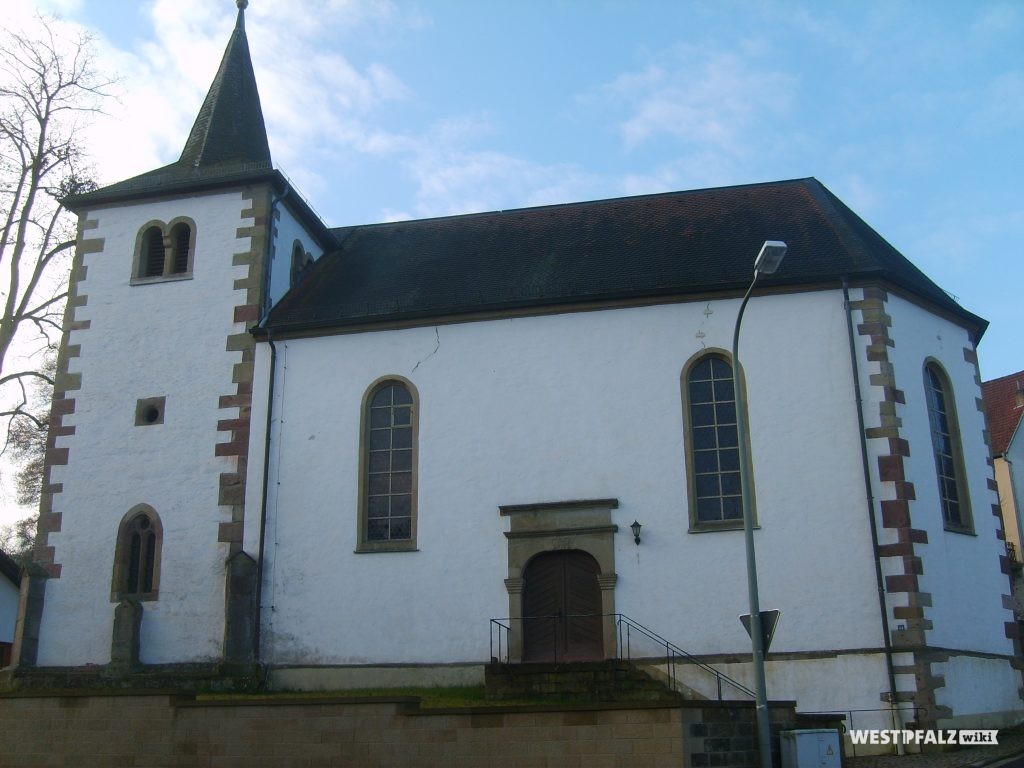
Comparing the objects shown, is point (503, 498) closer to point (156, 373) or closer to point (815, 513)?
point (815, 513)

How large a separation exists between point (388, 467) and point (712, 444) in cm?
562

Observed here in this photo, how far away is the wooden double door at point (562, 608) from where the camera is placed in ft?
58.7

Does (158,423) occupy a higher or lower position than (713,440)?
higher

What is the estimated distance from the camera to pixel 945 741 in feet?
52.0

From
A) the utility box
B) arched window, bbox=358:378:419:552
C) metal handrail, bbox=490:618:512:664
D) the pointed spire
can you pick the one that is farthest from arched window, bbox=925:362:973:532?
the pointed spire

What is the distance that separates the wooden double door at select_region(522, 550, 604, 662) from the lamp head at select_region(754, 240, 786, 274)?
7.02 meters

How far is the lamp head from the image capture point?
12398 mm

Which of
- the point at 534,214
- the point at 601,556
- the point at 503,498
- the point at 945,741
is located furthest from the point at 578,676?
the point at 534,214

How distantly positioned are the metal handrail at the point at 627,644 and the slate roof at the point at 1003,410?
19.5 metres

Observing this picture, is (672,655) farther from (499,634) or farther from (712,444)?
(712,444)

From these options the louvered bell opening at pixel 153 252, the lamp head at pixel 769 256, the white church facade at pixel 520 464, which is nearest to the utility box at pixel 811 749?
the white church facade at pixel 520 464

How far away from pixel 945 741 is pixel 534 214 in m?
13.2

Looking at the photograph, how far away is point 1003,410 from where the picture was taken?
115 ft

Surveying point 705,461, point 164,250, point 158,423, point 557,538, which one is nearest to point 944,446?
point 705,461
